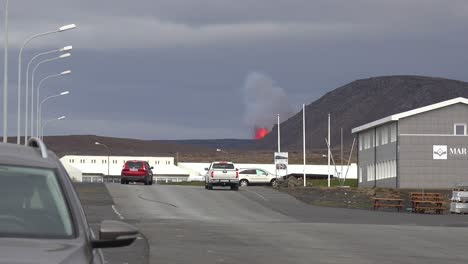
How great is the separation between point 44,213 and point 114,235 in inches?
20.2

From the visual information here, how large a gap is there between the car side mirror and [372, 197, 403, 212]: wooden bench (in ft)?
164

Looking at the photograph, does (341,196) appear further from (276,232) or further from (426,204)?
(276,232)

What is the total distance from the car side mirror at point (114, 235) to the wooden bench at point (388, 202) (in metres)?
50.0

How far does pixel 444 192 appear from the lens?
251ft

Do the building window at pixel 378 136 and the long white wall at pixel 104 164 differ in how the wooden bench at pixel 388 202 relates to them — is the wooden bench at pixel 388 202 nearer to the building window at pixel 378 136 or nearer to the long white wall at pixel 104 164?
the building window at pixel 378 136

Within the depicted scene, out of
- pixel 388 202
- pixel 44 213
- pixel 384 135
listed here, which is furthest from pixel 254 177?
pixel 44 213

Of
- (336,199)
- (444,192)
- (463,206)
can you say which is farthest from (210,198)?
(444,192)

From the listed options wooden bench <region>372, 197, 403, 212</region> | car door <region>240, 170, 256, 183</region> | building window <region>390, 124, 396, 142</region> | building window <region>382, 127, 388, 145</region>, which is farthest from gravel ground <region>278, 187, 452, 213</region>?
car door <region>240, 170, 256, 183</region>

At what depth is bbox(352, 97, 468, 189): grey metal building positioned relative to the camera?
272 ft

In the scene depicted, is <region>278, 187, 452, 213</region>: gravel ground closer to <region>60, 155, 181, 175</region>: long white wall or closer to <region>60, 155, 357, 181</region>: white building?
<region>60, 155, 357, 181</region>: white building

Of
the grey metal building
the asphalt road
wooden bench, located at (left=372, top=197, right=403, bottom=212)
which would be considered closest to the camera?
the asphalt road

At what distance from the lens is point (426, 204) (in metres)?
58.8

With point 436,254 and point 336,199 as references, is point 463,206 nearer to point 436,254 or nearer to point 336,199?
point 336,199

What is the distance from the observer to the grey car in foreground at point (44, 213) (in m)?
6.86
